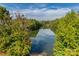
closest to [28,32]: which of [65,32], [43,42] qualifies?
[43,42]

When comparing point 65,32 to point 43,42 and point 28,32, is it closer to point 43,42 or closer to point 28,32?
point 43,42

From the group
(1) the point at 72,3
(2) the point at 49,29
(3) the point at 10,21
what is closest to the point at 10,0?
(3) the point at 10,21

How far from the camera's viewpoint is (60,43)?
1.77m

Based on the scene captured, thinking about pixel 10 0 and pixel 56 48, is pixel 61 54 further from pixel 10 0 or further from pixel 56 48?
pixel 10 0

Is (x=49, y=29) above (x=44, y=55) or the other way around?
above

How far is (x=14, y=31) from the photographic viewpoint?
5.85 feet

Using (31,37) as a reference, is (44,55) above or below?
below

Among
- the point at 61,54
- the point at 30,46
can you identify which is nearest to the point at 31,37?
the point at 30,46

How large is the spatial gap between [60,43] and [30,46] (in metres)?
0.27

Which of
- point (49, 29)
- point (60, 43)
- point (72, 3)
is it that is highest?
point (72, 3)

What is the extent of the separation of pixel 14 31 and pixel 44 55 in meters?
0.35

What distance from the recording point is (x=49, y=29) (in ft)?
5.83

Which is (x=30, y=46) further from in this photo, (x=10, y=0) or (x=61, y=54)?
(x=10, y=0)

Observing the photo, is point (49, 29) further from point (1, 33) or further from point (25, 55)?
point (1, 33)
